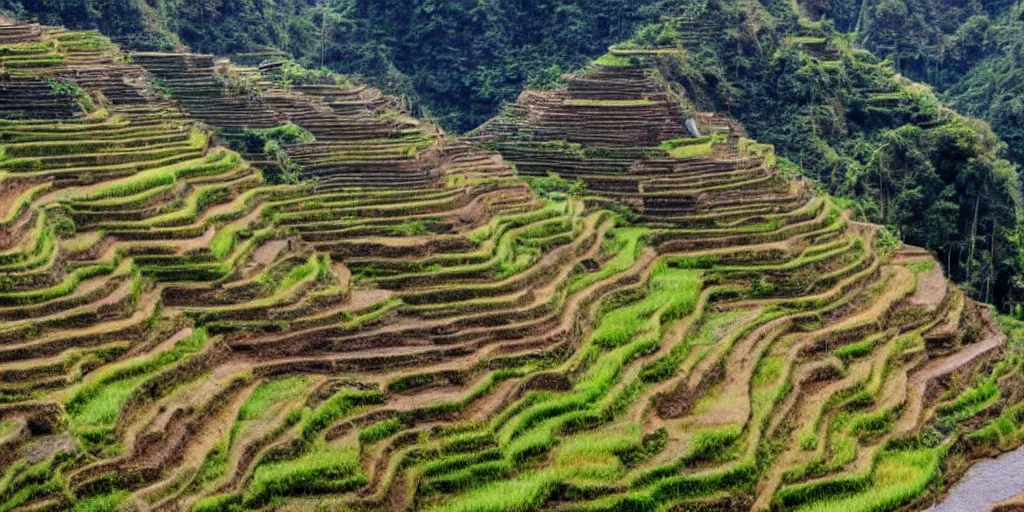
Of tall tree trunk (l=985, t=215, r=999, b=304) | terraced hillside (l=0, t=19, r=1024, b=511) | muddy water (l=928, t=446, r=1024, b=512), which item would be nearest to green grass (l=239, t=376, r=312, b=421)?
terraced hillside (l=0, t=19, r=1024, b=511)

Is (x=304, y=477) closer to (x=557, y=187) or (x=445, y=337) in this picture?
(x=445, y=337)

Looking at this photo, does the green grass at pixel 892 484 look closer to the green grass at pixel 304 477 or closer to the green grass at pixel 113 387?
the green grass at pixel 304 477

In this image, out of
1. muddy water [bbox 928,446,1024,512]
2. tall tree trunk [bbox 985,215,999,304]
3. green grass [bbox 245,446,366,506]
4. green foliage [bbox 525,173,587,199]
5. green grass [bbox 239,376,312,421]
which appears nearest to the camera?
green grass [bbox 245,446,366,506]

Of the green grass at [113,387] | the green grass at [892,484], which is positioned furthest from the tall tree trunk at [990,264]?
the green grass at [113,387]

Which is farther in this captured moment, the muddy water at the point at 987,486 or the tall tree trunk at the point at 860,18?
the tall tree trunk at the point at 860,18

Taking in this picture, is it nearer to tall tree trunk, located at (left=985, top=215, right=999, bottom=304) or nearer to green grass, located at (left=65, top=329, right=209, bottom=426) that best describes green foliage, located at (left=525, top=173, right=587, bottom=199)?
tall tree trunk, located at (left=985, top=215, right=999, bottom=304)

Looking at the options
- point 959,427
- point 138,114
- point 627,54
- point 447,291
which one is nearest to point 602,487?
point 447,291

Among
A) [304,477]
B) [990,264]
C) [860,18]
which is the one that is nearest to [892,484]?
[304,477]
